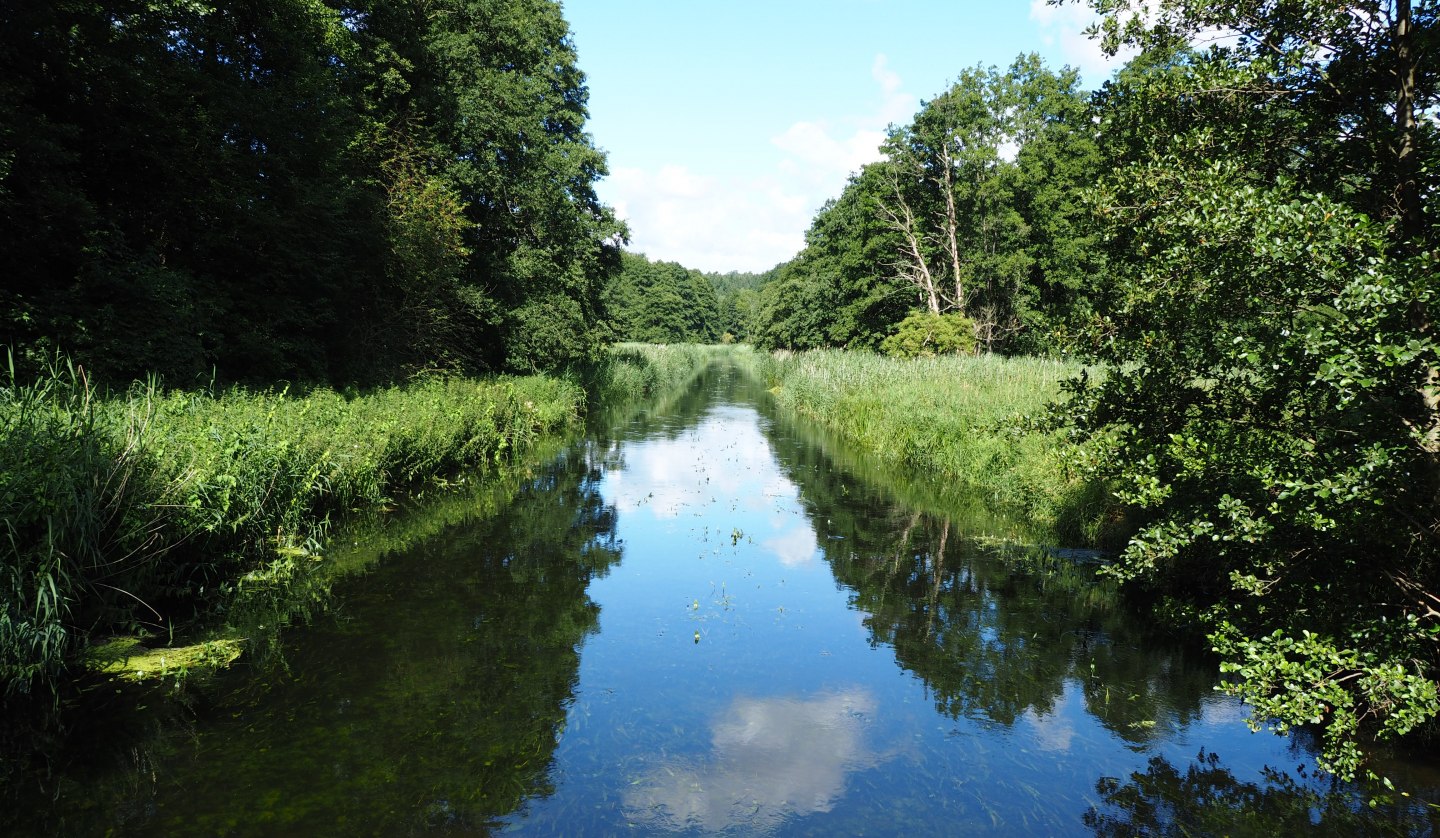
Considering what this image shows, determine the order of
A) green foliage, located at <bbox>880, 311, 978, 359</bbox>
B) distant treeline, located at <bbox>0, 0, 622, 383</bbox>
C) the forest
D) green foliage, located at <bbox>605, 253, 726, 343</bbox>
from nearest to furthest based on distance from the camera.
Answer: the forest
distant treeline, located at <bbox>0, 0, 622, 383</bbox>
green foliage, located at <bbox>880, 311, 978, 359</bbox>
green foliage, located at <bbox>605, 253, 726, 343</bbox>

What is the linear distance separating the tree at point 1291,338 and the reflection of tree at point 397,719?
529 centimetres

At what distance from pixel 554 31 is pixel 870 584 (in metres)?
28.8

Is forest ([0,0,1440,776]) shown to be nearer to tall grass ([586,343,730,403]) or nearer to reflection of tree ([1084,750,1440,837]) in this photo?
reflection of tree ([1084,750,1440,837])

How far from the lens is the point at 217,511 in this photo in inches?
321

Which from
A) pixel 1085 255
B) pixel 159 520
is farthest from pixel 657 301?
pixel 159 520

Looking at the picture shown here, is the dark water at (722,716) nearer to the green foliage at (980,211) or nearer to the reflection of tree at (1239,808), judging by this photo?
the reflection of tree at (1239,808)

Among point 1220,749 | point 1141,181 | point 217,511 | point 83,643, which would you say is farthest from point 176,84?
point 1220,749

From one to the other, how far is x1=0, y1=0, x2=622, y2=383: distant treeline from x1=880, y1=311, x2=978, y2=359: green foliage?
14.9m

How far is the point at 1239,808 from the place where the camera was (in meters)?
5.39

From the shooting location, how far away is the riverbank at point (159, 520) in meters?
6.14

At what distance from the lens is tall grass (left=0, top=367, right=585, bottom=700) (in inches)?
241

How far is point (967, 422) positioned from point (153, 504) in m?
13.1

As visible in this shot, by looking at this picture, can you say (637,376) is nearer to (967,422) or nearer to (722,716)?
(967,422)

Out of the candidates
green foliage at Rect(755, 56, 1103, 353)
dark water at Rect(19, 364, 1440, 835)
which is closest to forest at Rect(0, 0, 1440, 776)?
dark water at Rect(19, 364, 1440, 835)
